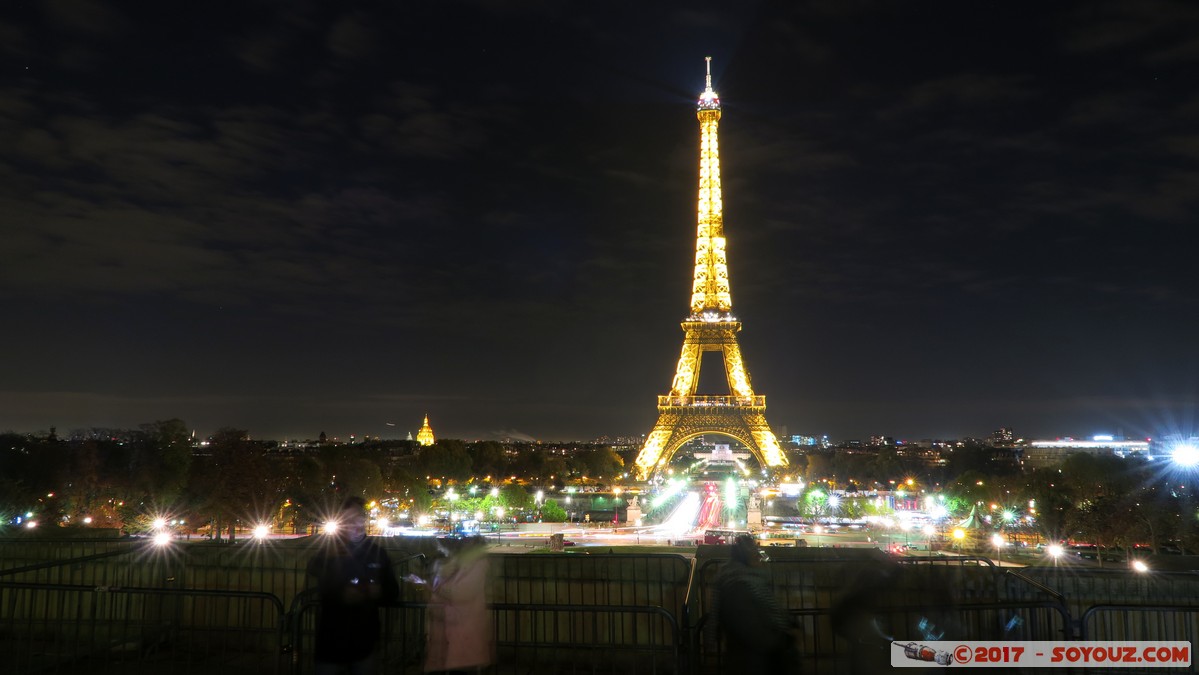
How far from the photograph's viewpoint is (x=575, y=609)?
7219mm

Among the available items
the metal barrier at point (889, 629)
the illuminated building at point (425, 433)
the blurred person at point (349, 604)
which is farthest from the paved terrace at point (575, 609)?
the illuminated building at point (425, 433)

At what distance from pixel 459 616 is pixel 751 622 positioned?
235 cm

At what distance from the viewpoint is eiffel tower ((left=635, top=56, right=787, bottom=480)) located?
79.0m

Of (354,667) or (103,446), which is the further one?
(103,446)

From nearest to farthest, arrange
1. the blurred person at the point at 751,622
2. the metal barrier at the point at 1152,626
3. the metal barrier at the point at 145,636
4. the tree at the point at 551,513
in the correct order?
the blurred person at the point at 751,622 → the metal barrier at the point at 1152,626 → the metal barrier at the point at 145,636 → the tree at the point at 551,513

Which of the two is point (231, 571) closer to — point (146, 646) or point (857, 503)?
point (146, 646)

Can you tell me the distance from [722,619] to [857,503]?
6820cm

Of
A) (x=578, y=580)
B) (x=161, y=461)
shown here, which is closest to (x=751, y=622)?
(x=578, y=580)

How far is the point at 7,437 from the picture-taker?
66.4m

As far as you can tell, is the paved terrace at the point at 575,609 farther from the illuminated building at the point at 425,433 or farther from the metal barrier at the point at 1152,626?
the illuminated building at the point at 425,433

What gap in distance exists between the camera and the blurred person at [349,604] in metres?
6.43

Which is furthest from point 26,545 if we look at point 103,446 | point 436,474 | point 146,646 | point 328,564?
point 436,474

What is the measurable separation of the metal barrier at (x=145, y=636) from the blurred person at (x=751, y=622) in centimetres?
553

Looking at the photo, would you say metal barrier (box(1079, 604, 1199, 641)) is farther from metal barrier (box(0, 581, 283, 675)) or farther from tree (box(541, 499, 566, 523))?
tree (box(541, 499, 566, 523))
